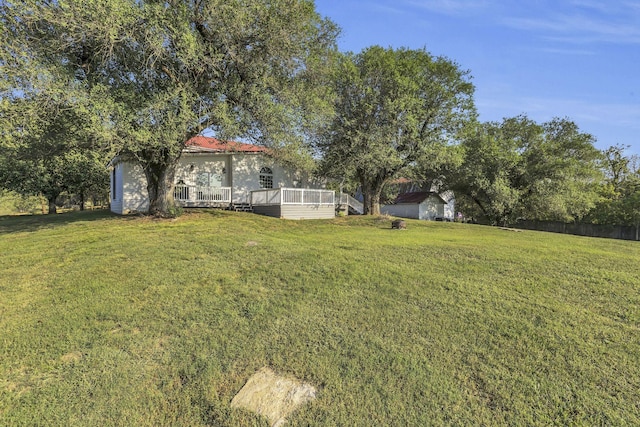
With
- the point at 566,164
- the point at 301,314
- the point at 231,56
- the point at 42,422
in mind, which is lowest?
the point at 42,422

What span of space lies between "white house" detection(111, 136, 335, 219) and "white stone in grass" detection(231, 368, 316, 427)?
14.5 metres

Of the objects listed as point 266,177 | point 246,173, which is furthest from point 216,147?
point 266,177

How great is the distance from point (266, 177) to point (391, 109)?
8808mm

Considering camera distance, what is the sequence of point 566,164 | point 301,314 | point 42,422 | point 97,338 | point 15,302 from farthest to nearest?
point 566,164
point 15,302
point 301,314
point 97,338
point 42,422

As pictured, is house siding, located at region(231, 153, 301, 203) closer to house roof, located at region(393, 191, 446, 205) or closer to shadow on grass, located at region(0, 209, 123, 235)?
shadow on grass, located at region(0, 209, 123, 235)

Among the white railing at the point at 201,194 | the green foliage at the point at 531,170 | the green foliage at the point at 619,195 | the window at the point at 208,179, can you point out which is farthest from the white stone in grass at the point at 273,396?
the green foliage at the point at 619,195

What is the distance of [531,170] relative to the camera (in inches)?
1040

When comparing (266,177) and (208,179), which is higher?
(266,177)

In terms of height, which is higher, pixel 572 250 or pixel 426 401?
pixel 572 250

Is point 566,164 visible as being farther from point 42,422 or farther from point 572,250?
point 42,422

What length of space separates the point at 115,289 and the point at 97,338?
168cm

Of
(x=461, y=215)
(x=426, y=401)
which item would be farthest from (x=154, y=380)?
(x=461, y=215)

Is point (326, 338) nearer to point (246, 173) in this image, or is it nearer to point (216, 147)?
point (246, 173)

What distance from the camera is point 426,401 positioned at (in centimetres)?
338
